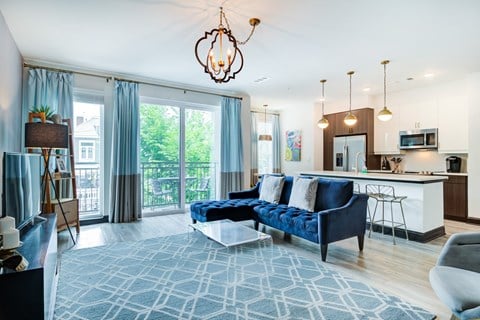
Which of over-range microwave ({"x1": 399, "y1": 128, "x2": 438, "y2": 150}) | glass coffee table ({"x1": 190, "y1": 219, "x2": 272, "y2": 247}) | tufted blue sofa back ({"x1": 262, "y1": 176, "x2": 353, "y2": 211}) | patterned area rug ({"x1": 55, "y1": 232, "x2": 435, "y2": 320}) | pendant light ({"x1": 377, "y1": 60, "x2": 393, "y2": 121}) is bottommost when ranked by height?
patterned area rug ({"x1": 55, "y1": 232, "x2": 435, "y2": 320})

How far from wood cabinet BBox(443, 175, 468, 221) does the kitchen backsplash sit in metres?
0.48

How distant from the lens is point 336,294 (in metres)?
2.34

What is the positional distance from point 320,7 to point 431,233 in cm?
352

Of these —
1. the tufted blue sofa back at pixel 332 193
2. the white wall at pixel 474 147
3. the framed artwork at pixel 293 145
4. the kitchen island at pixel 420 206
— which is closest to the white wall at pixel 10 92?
the tufted blue sofa back at pixel 332 193

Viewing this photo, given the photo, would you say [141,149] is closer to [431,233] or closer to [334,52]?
[334,52]

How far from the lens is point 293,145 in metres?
8.31

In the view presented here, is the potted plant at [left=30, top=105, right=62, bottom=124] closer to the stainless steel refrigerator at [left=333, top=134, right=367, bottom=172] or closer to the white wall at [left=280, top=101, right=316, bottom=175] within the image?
the white wall at [left=280, top=101, right=316, bottom=175]

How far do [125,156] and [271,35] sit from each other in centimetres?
335

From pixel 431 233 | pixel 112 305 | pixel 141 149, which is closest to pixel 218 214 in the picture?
pixel 112 305

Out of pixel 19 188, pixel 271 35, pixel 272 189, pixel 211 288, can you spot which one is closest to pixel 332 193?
pixel 272 189

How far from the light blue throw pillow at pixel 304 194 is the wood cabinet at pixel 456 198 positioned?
341 centimetres

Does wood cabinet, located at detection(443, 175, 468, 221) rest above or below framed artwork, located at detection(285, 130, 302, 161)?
below

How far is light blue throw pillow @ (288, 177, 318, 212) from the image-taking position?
3.82m

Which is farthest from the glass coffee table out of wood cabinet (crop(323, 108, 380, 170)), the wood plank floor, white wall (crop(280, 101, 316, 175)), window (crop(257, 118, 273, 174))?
window (crop(257, 118, 273, 174))
